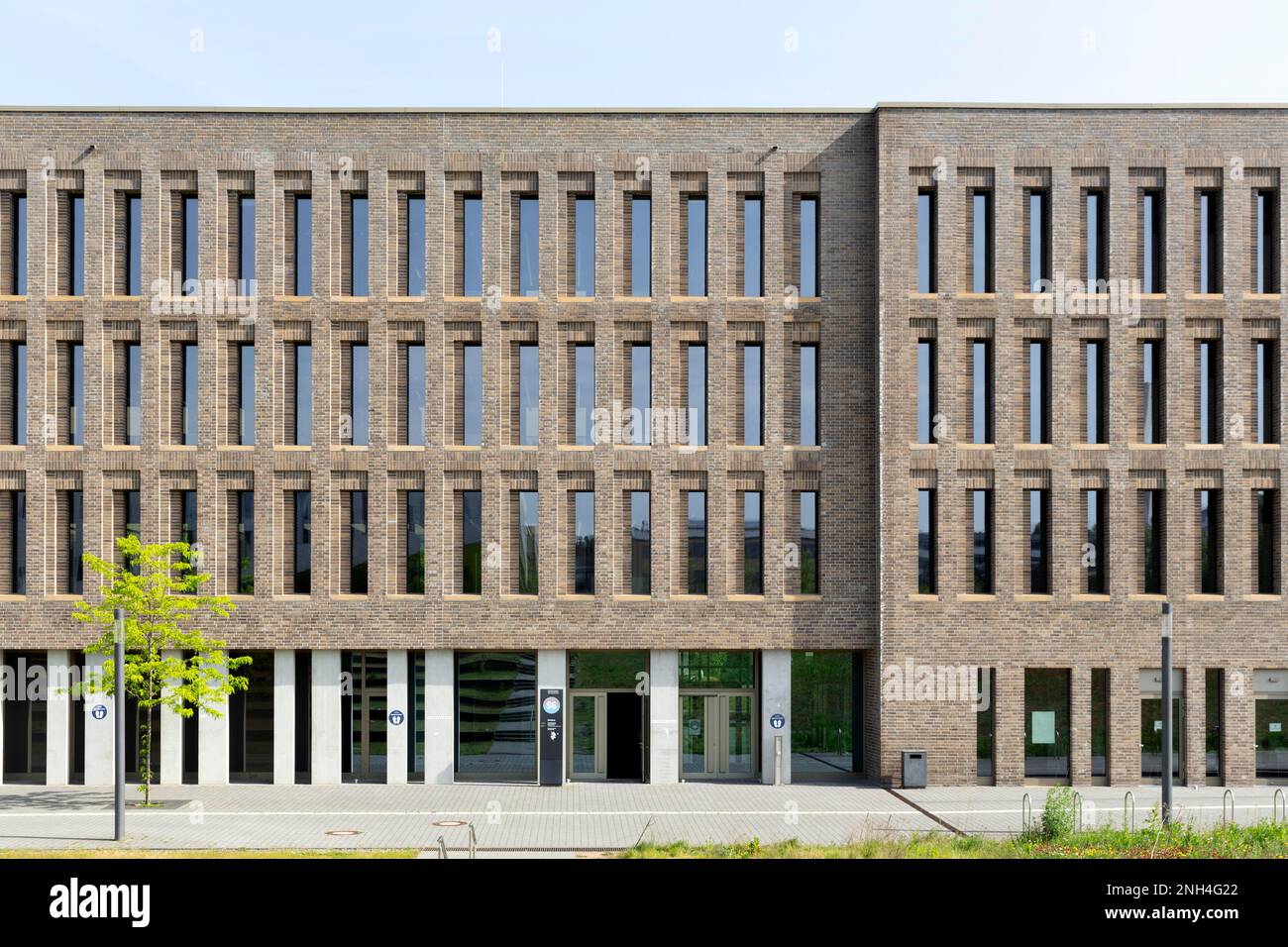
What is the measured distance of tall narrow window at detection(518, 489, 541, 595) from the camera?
25594 mm

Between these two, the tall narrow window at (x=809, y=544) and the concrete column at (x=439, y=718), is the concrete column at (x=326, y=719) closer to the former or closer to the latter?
the concrete column at (x=439, y=718)

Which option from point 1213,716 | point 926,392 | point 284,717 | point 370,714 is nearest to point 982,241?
point 926,392

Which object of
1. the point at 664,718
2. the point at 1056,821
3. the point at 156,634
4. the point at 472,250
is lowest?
the point at 664,718

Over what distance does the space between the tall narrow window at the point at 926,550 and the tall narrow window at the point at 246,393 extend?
16.6 m

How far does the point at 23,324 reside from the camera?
25547 millimetres

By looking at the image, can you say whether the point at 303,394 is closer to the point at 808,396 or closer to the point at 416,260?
the point at 416,260

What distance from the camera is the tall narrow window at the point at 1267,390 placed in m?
25.4

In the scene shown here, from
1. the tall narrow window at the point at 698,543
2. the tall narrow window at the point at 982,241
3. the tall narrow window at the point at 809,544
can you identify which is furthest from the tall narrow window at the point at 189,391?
the tall narrow window at the point at 982,241

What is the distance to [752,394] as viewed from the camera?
25.9 meters

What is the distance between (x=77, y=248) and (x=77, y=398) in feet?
12.4

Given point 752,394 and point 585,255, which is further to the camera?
point 585,255
